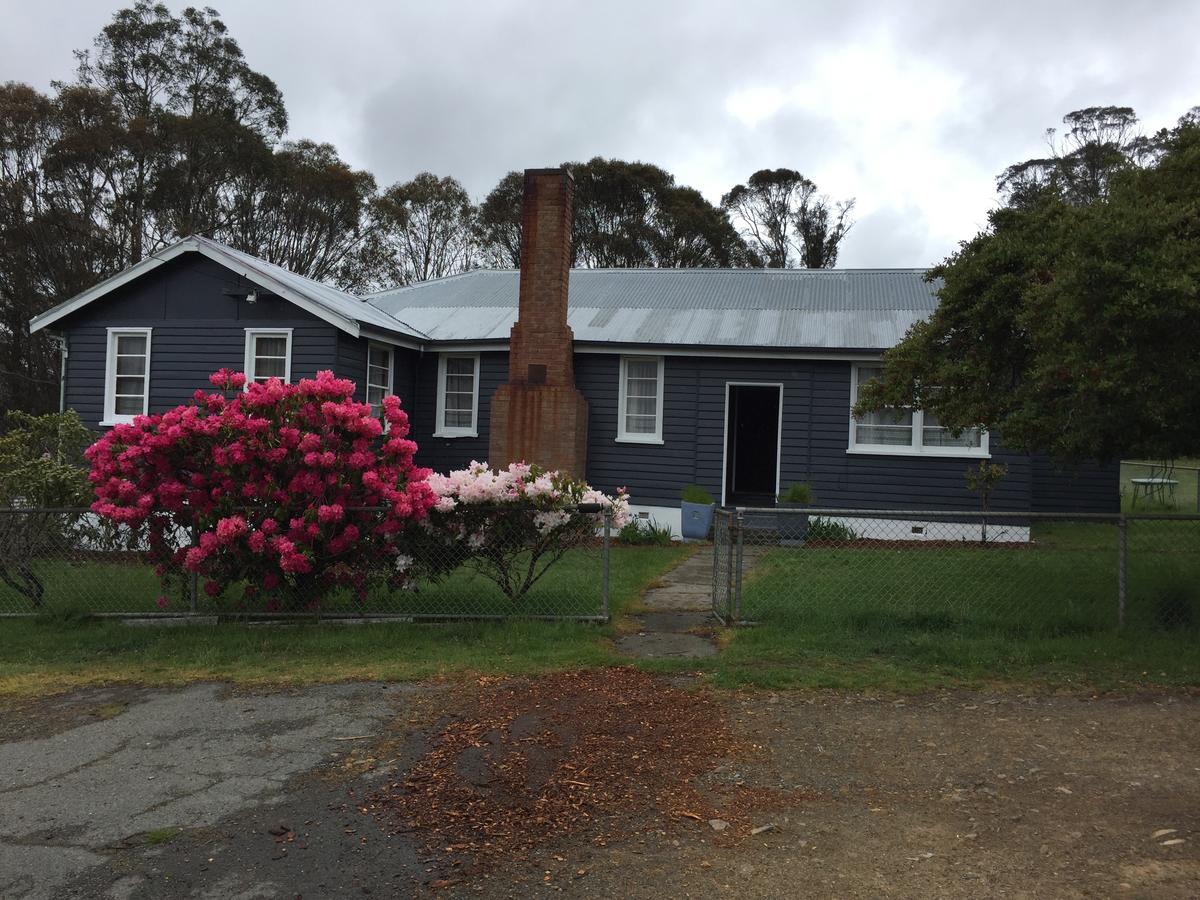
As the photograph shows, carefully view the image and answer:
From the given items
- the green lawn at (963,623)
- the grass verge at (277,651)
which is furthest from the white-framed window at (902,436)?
the grass verge at (277,651)

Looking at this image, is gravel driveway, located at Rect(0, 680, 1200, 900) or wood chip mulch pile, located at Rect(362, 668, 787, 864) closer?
gravel driveway, located at Rect(0, 680, 1200, 900)

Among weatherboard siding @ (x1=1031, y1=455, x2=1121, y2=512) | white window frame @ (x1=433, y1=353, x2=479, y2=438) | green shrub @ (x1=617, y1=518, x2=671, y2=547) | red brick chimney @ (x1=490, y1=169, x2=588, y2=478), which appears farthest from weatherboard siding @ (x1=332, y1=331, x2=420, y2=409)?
weatherboard siding @ (x1=1031, y1=455, x2=1121, y2=512)

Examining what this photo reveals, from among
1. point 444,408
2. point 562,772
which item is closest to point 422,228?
point 444,408

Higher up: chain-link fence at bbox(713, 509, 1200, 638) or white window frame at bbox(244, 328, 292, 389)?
white window frame at bbox(244, 328, 292, 389)

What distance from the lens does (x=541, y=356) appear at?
1460 centimetres

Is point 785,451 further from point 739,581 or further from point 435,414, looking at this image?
point 739,581

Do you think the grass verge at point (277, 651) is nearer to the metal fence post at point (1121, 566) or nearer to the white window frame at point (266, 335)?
the metal fence post at point (1121, 566)

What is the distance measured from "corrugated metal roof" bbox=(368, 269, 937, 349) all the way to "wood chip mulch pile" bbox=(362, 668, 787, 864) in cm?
1006

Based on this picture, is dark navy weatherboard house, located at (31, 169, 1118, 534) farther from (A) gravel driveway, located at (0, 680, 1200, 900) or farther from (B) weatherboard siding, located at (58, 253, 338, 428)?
(A) gravel driveway, located at (0, 680, 1200, 900)

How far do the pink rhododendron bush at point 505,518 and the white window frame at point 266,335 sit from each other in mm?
7559

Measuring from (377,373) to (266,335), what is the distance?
1866 mm

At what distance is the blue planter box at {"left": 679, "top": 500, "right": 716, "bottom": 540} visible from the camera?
1448cm

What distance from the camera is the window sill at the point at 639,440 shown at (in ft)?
50.4

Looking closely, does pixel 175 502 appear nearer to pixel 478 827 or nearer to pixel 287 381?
pixel 478 827
